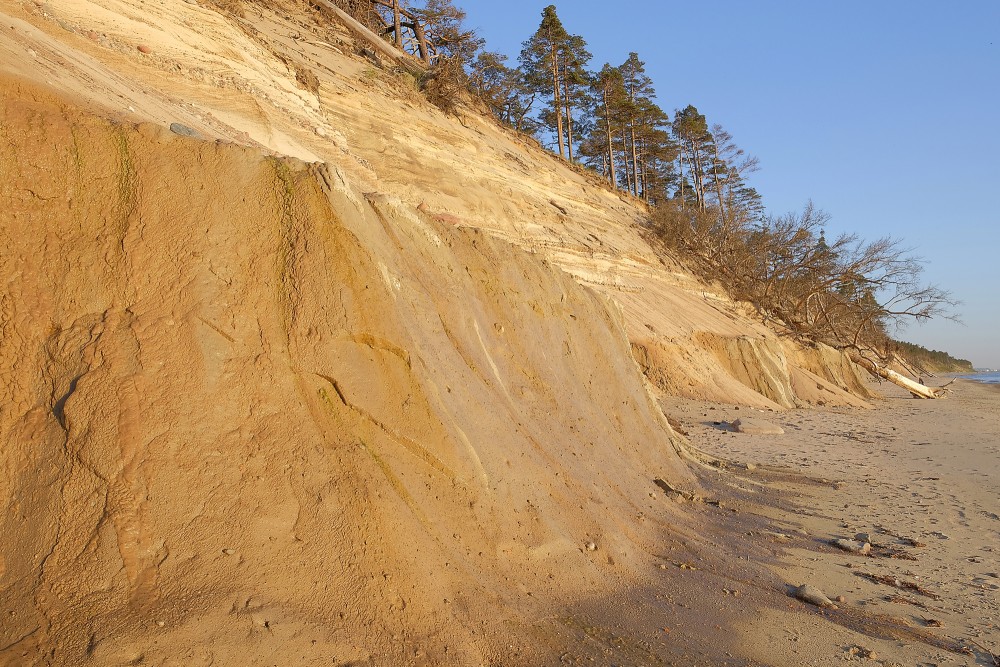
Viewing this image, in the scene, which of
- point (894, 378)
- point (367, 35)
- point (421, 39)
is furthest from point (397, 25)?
point (894, 378)

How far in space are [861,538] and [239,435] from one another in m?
6.58

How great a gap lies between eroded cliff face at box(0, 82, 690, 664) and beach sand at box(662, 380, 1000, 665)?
128 cm

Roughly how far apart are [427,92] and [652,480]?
18.6 meters

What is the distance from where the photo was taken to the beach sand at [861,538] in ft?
15.8

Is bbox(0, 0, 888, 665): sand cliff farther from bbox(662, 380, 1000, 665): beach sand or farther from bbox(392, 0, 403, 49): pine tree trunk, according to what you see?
bbox(392, 0, 403, 49): pine tree trunk

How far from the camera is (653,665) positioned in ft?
13.6

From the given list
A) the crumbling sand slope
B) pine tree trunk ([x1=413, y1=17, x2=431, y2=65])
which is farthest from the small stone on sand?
pine tree trunk ([x1=413, y1=17, x2=431, y2=65])

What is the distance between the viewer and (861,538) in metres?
7.18

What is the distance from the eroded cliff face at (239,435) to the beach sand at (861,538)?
4.20 feet

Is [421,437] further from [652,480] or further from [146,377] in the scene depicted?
[652,480]

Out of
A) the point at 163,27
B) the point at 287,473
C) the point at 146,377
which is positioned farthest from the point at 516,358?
the point at 163,27

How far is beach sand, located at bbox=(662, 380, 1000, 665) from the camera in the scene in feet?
15.8

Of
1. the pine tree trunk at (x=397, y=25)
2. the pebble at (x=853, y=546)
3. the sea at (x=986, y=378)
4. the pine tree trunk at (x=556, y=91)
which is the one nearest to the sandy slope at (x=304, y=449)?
the pebble at (x=853, y=546)

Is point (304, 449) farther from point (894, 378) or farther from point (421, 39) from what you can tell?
point (894, 378)
